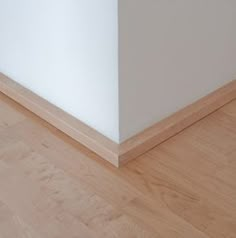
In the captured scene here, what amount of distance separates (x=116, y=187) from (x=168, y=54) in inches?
13.3

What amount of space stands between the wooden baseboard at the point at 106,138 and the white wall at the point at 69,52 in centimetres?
2

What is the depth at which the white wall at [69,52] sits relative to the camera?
43.5 inches

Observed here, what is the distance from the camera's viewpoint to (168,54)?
1.21 metres

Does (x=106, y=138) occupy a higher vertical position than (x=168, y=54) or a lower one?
lower

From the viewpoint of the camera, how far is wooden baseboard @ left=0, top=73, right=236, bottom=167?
122 cm

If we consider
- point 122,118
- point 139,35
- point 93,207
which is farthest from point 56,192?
point 139,35

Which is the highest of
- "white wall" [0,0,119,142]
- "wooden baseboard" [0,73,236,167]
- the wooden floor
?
"white wall" [0,0,119,142]

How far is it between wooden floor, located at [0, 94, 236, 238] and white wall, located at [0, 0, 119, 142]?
10 cm

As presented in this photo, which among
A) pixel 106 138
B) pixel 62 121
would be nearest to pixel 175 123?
pixel 106 138

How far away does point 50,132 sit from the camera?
4.34 ft

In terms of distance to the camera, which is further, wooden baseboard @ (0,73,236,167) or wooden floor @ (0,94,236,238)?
wooden baseboard @ (0,73,236,167)

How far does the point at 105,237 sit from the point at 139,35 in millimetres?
436

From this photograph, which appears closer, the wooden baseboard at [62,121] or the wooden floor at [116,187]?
the wooden floor at [116,187]

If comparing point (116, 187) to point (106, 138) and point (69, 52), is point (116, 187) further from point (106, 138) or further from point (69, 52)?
point (69, 52)
